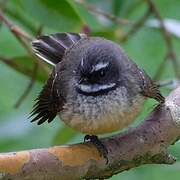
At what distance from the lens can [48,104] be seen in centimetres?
340

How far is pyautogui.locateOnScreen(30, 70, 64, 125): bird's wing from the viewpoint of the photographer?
11.1 ft

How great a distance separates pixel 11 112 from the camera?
4.37 metres

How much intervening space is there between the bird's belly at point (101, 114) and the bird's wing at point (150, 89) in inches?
3.1

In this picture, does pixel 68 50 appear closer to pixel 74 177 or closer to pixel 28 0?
pixel 28 0

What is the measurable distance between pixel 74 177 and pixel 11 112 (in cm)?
165

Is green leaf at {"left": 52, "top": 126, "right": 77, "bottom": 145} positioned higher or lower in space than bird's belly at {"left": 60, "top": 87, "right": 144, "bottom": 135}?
lower

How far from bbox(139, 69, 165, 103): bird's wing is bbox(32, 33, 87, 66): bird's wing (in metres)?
0.47

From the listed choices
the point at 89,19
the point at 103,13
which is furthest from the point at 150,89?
the point at 89,19

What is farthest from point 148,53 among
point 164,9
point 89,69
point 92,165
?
point 92,165

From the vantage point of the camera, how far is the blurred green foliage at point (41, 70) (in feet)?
12.4

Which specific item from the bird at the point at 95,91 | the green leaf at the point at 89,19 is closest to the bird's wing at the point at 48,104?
the bird at the point at 95,91

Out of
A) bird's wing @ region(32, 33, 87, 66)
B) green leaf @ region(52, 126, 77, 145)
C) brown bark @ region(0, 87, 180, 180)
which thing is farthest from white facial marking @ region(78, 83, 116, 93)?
green leaf @ region(52, 126, 77, 145)

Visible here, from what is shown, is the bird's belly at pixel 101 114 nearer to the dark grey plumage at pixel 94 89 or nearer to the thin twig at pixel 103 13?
the dark grey plumage at pixel 94 89

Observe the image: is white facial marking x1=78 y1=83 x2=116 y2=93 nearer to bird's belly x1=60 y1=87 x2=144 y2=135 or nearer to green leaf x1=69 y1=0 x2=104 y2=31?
bird's belly x1=60 y1=87 x2=144 y2=135
